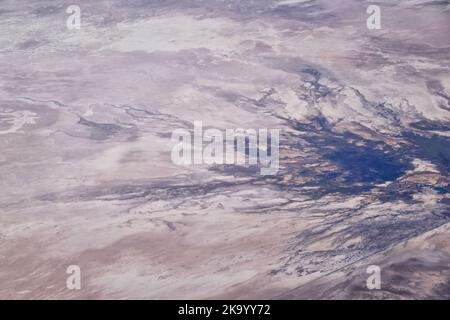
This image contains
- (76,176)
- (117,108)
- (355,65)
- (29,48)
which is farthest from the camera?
(29,48)

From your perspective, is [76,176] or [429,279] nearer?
A: [429,279]

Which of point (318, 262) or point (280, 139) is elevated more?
point (280, 139)

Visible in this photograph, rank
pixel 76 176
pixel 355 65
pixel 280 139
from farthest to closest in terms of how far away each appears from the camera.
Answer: pixel 355 65, pixel 280 139, pixel 76 176

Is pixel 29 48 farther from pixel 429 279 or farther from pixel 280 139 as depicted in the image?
pixel 429 279

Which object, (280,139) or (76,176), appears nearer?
(76,176)
